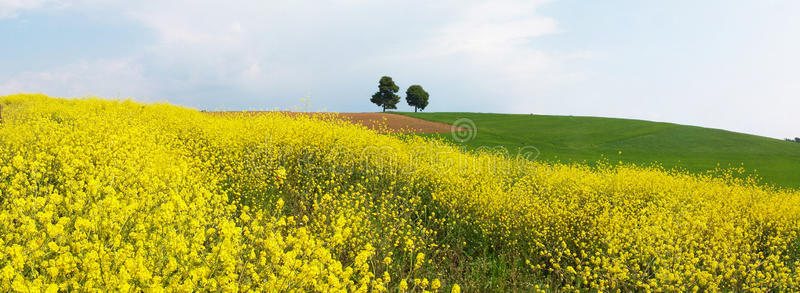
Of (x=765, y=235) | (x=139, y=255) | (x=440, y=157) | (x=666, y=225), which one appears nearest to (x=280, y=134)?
(x=440, y=157)

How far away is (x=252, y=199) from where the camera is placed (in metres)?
7.36

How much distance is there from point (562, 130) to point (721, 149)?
33.4 feet

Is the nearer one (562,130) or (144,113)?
Answer: (144,113)

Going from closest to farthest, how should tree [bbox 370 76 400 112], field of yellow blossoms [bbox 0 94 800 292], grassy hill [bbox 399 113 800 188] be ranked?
1. field of yellow blossoms [bbox 0 94 800 292]
2. grassy hill [bbox 399 113 800 188]
3. tree [bbox 370 76 400 112]

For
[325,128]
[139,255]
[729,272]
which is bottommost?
[729,272]

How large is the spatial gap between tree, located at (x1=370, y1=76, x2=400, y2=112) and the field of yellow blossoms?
42.6 meters

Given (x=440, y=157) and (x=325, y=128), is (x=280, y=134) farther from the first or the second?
(x=440, y=157)

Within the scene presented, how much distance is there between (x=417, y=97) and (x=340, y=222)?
176 feet

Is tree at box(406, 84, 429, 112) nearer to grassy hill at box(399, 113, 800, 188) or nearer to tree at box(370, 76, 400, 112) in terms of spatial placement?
tree at box(370, 76, 400, 112)

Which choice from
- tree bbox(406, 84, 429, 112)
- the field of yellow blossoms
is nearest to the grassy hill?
the field of yellow blossoms

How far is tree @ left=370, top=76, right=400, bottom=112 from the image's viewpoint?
5541 cm

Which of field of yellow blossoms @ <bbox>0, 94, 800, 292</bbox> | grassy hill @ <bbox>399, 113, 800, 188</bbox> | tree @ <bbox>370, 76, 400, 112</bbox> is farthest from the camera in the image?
tree @ <bbox>370, 76, 400, 112</bbox>

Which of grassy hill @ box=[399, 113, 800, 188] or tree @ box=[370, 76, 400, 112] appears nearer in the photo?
grassy hill @ box=[399, 113, 800, 188]

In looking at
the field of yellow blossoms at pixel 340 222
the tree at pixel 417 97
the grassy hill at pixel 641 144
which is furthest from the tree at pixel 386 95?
the field of yellow blossoms at pixel 340 222
